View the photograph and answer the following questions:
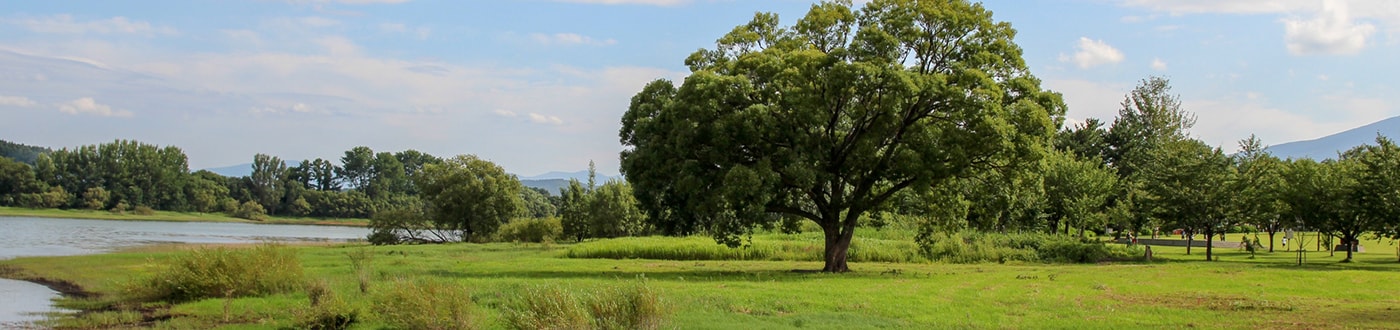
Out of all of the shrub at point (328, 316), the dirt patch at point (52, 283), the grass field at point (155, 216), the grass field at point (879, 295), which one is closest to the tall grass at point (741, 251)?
the grass field at point (879, 295)

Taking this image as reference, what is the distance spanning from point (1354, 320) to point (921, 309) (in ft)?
22.0

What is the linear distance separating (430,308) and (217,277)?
847 cm

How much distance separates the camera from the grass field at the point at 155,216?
306 ft

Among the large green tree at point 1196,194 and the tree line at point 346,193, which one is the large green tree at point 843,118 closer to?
the large green tree at point 1196,194

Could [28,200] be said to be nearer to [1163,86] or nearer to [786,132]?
[786,132]

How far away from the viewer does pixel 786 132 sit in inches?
1004

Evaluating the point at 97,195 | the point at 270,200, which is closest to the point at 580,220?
the point at 97,195

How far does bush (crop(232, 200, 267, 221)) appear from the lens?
115m

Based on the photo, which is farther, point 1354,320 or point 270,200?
point 270,200

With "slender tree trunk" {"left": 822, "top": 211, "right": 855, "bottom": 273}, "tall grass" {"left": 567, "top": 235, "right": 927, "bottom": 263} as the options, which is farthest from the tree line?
"slender tree trunk" {"left": 822, "top": 211, "right": 855, "bottom": 273}

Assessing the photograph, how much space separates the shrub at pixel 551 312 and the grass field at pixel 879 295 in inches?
21.5

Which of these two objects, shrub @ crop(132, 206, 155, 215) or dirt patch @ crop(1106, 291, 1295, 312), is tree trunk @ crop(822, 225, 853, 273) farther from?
shrub @ crop(132, 206, 155, 215)

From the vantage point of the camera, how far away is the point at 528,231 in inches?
2215

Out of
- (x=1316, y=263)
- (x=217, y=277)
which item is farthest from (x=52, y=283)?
(x=1316, y=263)
